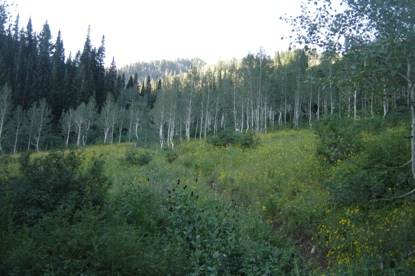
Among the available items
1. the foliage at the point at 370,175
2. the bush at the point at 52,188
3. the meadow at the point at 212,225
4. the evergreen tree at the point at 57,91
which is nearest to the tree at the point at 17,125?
the evergreen tree at the point at 57,91

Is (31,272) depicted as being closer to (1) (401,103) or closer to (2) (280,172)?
(1) (401,103)

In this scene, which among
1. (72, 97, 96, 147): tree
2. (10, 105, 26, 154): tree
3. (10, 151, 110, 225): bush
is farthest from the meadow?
(72, 97, 96, 147): tree

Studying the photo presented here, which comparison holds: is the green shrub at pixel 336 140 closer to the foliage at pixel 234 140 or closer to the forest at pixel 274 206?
the forest at pixel 274 206

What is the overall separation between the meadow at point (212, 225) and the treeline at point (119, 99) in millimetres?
22200

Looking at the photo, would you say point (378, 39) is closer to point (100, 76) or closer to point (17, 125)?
point (17, 125)

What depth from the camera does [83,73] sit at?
216 feet

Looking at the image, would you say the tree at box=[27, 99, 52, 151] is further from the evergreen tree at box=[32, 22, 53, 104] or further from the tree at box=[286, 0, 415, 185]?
the tree at box=[286, 0, 415, 185]

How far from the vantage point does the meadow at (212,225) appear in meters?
3.72

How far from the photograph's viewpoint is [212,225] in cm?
609

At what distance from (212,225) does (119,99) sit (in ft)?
230

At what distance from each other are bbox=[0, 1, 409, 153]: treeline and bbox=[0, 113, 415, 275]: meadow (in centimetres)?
2220

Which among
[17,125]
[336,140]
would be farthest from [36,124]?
[336,140]

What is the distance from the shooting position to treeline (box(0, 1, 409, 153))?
4200cm

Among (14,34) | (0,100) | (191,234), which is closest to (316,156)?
(191,234)
